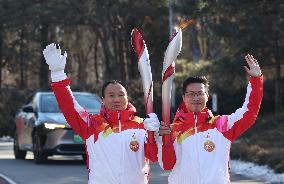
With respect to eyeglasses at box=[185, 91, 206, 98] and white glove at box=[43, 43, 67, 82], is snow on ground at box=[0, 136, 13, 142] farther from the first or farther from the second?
eyeglasses at box=[185, 91, 206, 98]

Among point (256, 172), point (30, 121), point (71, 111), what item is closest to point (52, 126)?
point (30, 121)

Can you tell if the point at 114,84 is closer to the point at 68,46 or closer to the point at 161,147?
the point at 161,147

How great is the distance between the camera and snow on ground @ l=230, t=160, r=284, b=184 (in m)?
15.2

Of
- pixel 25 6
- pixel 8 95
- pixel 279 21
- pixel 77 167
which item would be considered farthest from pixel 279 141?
pixel 25 6

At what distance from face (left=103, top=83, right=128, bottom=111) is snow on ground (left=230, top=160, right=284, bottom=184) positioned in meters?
8.95

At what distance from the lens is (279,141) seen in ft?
76.6

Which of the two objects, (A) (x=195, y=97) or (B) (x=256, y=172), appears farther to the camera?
(B) (x=256, y=172)

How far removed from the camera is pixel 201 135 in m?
5.87

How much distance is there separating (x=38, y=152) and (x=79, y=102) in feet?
4.58

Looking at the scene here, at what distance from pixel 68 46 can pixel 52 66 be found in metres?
50.7

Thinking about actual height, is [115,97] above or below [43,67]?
below

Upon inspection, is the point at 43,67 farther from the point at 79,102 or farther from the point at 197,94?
the point at 197,94

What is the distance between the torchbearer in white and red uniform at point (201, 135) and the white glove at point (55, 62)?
2.78 feet

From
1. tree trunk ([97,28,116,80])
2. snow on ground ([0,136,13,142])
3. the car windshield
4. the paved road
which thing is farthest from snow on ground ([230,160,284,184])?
tree trunk ([97,28,116,80])
